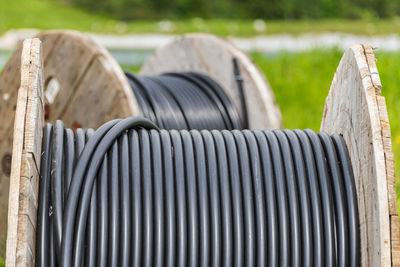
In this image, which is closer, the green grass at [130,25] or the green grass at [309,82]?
the green grass at [309,82]

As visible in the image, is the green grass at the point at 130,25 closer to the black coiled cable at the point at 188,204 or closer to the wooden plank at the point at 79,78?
the wooden plank at the point at 79,78

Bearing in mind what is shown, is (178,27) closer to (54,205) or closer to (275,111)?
(275,111)

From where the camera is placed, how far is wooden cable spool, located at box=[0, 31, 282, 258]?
3730mm

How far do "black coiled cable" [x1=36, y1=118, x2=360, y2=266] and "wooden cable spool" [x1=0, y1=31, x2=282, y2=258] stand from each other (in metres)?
0.98

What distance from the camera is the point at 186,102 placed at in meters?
4.39

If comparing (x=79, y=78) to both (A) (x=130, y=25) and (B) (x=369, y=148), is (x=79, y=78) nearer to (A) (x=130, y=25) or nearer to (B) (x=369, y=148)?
(B) (x=369, y=148)

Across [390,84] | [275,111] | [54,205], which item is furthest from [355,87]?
[390,84]

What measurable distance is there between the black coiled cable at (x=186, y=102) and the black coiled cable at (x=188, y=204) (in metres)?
1.35

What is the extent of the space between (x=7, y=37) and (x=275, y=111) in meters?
16.6

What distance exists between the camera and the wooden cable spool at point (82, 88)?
3730mm

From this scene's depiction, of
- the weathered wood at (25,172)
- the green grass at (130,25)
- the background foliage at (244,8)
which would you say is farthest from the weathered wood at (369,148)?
the background foliage at (244,8)

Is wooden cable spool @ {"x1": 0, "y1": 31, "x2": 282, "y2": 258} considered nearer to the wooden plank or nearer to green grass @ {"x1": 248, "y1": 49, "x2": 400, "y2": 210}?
the wooden plank

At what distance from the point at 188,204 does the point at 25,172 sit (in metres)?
0.69

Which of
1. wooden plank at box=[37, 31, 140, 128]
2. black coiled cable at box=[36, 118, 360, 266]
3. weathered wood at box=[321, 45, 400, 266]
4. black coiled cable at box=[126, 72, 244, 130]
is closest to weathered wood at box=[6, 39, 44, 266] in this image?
black coiled cable at box=[36, 118, 360, 266]
